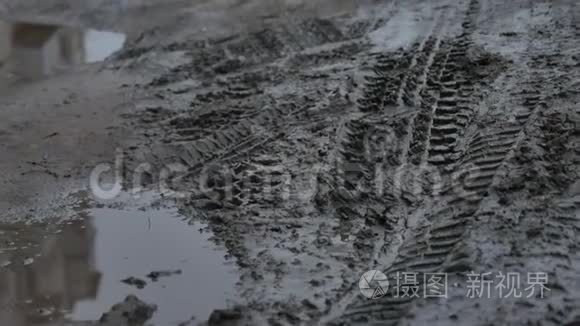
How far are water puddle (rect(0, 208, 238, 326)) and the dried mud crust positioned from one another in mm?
178

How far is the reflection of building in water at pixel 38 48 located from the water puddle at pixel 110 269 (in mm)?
3407

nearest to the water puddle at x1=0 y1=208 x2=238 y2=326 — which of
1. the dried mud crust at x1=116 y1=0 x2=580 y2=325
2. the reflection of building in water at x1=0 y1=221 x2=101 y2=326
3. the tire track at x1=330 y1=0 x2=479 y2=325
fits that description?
the reflection of building in water at x1=0 y1=221 x2=101 y2=326

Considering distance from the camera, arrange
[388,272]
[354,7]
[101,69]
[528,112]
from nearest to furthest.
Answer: [388,272], [528,112], [101,69], [354,7]

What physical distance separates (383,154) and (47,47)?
497cm

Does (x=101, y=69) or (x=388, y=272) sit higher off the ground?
(x=101, y=69)

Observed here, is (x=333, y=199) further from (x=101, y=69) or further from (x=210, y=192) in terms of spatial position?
(x=101, y=69)

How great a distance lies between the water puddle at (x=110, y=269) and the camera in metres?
4.27

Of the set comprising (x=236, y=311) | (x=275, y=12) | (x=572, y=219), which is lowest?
(x=236, y=311)

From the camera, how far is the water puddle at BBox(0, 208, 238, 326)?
427 cm

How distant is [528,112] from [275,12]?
4.09 metres

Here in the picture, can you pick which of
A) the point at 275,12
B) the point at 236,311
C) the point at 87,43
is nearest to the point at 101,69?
the point at 87,43

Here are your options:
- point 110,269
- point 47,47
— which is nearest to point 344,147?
point 110,269

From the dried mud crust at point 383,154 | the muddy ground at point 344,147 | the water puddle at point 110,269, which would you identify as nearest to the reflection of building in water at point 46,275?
the water puddle at point 110,269

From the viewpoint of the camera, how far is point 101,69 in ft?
25.9
